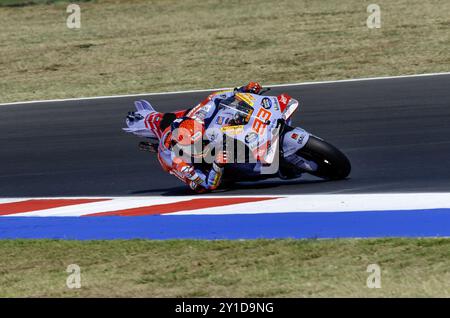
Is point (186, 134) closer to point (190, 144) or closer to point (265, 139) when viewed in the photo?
point (190, 144)

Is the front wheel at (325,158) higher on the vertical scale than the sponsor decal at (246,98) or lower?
lower

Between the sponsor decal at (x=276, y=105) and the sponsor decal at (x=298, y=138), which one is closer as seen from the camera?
the sponsor decal at (x=298, y=138)

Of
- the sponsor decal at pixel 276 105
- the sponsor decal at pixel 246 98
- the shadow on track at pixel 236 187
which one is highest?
the sponsor decal at pixel 246 98

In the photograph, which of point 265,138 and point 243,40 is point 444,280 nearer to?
point 265,138

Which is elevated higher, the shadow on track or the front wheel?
the front wheel

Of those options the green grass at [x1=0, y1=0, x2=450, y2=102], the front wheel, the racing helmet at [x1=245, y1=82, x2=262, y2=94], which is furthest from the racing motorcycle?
the green grass at [x1=0, y1=0, x2=450, y2=102]

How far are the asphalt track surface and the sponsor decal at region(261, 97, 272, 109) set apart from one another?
0.91 meters

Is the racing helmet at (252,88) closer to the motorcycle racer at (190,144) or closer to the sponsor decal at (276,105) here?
the motorcycle racer at (190,144)

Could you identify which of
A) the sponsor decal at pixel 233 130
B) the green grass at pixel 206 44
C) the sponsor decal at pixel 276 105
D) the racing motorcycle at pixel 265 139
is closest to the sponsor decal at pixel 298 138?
the racing motorcycle at pixel 265 139

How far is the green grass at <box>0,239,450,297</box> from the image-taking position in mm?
7359

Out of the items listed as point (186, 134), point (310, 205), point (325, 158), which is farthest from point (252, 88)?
point (310, 205)

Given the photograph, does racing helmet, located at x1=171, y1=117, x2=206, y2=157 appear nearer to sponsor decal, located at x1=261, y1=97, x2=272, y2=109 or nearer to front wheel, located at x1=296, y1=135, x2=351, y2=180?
sponsor decal, located at x1=261, y1=97, x2=272, y2=109

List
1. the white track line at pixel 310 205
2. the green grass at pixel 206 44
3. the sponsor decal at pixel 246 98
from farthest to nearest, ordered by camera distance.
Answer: the green grass at pixel 206 44
the sponsor decal at pixel 246 98
the white track line at pixel 310 205

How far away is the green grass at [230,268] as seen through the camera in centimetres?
736
